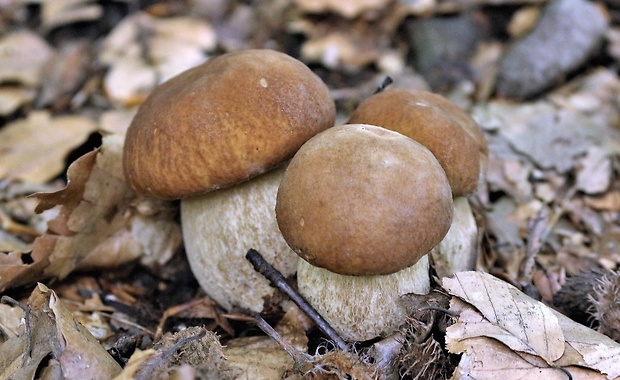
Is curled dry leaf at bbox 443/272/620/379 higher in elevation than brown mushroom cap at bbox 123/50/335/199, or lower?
lower

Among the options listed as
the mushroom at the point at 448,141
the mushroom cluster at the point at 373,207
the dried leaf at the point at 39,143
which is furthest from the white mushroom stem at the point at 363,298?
the dried leaf at the point at 39,143

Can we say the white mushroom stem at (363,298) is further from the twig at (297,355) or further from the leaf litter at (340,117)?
the twig at (297,355)

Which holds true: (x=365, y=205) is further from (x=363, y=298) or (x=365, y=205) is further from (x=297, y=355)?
(x=297, y=355)

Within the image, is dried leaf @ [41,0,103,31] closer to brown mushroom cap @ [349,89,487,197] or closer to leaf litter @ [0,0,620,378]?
leaf litter @ [0,0,620,378]

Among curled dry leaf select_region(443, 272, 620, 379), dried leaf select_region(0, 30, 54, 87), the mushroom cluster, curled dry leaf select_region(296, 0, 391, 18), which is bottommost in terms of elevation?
dried leaf select_region(0, 30, 54, 87)

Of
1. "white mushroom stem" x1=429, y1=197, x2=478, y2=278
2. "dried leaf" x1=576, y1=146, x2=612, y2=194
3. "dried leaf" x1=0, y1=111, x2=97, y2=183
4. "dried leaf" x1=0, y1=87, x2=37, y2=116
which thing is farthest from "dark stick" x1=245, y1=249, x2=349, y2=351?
"dried leaf" x1=0, y1=87, x2=37, y2=116

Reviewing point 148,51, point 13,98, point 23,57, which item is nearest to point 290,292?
point 148,51

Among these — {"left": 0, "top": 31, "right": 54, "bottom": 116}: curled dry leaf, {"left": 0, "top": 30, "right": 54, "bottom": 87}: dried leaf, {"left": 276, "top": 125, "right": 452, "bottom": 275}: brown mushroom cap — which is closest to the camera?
{"left": 276, "top": 125, "right": 452, "bottom": 275}: brown mushroom cap
